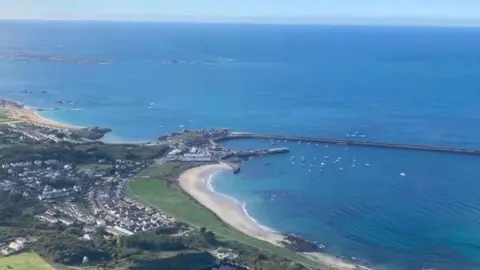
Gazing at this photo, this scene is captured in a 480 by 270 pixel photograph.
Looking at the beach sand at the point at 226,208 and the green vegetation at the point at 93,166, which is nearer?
the beach sand at the point at 226,208

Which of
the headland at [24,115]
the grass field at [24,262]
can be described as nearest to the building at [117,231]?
the grass field at [24,262]

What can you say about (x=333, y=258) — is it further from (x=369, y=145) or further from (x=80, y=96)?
(x=80, y=96)

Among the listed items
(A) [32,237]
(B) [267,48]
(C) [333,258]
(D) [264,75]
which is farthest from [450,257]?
(B) [267,48]

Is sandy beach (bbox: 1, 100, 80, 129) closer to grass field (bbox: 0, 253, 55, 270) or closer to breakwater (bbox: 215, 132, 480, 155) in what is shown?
breakwater (bbox: 215, 132, 480, 155)

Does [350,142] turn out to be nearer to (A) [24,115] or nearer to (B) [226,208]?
(B) [226,208]

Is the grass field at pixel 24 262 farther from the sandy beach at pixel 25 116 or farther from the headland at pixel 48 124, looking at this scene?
the sandy beach at pixel 25 116

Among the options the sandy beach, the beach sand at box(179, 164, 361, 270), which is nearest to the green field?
the beach sand at box(179, 164, 361, 270)

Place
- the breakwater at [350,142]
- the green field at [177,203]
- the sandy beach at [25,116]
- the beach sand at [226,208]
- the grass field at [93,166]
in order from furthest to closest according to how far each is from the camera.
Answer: the sandy beach at [25,116] < the breakwater at [350,142] < the grass field at [93,166] < the green field at [177,203] < the beach sand at [226,208]
